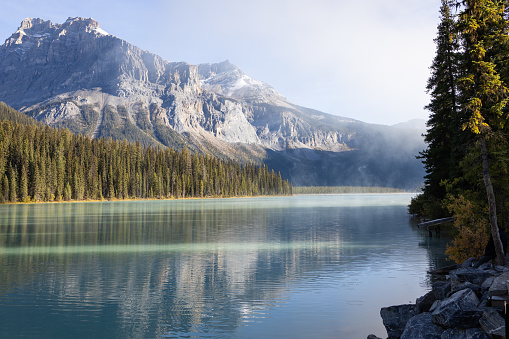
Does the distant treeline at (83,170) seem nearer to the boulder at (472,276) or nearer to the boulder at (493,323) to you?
the boulder at (472,276)

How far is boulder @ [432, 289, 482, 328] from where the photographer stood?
35.6 ft

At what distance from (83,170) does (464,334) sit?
149 metres

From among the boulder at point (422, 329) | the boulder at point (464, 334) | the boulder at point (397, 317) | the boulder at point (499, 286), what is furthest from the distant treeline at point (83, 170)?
the boulder at point (499, 286)

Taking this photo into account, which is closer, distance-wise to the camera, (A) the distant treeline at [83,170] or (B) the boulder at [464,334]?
(B) the boulder at [464,334]

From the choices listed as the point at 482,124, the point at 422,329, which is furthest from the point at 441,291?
the point at 482,124

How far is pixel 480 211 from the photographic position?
28812 mm

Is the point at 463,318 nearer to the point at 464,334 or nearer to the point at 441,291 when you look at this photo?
the point at 464,334

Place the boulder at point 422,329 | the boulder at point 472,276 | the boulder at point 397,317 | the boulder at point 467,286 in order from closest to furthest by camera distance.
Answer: the boulder at point 422,329 < the boulder at point 467,286 < the boulder at point 397,317 < the boulder at point 472,276

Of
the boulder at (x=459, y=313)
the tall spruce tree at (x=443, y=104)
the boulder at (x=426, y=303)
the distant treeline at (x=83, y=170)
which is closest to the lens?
the boulder at (x=459, y=313)

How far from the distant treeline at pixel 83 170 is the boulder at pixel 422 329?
122924 millimetres

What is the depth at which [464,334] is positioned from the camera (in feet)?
35.0

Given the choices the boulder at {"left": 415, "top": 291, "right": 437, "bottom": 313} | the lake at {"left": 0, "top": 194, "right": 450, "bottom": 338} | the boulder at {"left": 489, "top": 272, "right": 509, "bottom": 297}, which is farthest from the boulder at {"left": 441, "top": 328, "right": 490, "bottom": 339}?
the lake at {"left": 0, "top": 194, "right": 450, "bottom": 338}

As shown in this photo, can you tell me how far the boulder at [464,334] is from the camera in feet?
34.1

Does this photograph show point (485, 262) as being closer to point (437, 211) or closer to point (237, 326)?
point (237, 326)
